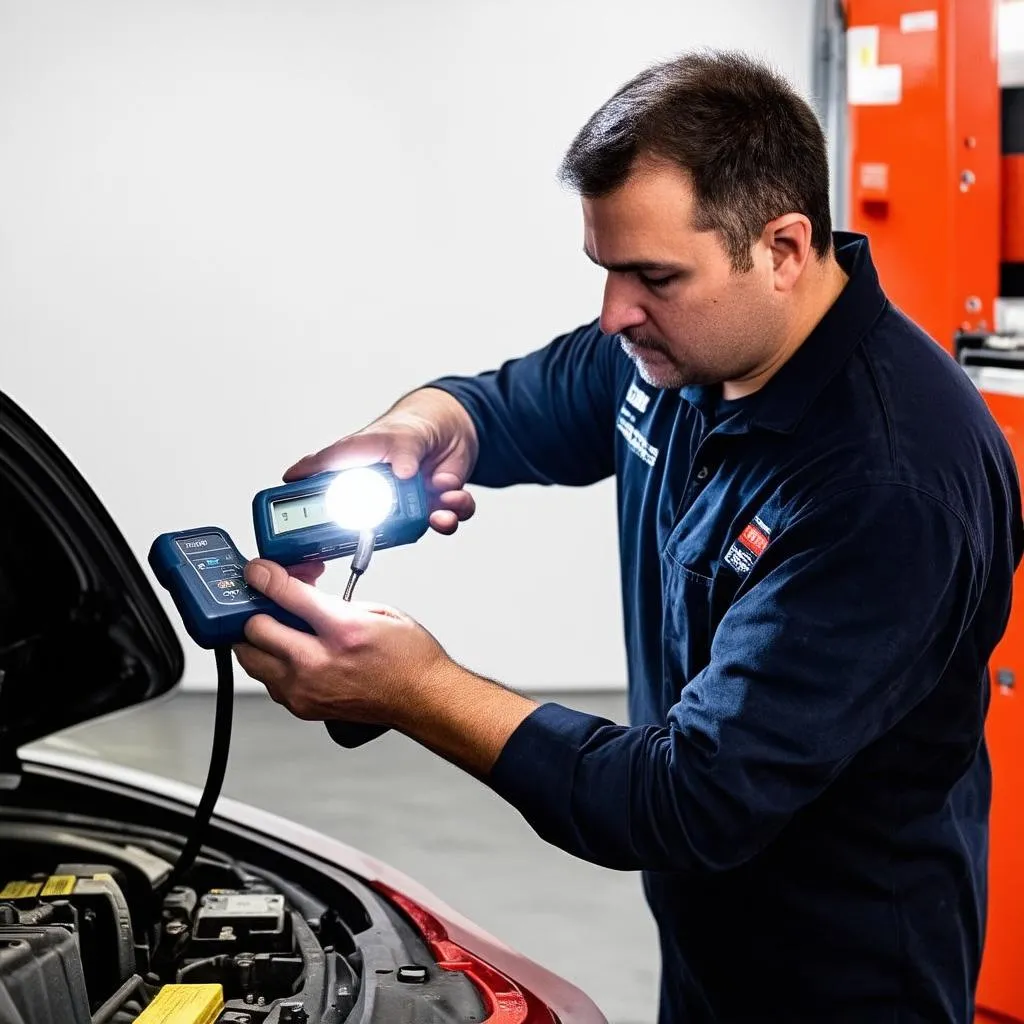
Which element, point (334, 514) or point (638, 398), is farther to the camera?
point (638, 398)

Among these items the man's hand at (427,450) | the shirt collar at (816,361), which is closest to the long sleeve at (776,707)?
Answer: the shirt collar at (816,361)

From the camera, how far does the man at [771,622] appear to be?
55.1 inches

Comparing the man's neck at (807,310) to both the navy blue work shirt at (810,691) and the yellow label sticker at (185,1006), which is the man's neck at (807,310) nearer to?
the navy blue work shirt at (810,691)

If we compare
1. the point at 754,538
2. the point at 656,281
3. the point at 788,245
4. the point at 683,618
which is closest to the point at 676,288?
the point at 656,281

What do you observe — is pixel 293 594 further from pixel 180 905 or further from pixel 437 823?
pixel 437 823

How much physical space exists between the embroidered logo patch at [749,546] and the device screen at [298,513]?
0.48 metres

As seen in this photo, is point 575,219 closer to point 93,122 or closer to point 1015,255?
point 93,122

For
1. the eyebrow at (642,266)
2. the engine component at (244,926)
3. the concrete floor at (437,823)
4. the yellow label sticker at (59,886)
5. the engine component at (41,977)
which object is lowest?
the concrete floor at (437,823)

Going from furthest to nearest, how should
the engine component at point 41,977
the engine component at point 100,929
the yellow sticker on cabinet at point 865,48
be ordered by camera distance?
1. the yellow sticker on cabinet at point 865,48
2. the engine component at point 100,929
3. the engine component at point 41,977

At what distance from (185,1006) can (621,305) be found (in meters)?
0.88

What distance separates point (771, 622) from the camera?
1410 mm

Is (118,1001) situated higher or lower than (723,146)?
lower

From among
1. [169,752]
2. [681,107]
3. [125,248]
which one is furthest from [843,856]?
[125,248]

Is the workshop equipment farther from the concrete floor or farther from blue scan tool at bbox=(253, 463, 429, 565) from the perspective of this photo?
blue scan tool at bbox=(253, 463, 429, 565)
